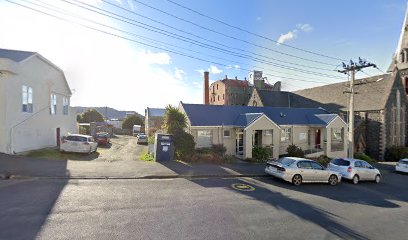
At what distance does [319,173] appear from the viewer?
15.3 metres

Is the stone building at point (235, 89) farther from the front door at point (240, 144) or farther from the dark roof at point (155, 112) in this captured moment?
the front door at point (240, 144)

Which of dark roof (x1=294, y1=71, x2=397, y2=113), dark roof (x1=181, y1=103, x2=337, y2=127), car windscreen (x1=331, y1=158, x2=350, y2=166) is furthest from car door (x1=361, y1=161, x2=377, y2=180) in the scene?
dark roof (x1=294, y1=71, x2=397, y2=113)

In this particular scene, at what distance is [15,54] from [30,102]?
3657 mm

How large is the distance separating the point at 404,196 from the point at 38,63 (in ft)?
84.3

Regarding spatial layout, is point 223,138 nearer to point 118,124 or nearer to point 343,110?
point 343,110

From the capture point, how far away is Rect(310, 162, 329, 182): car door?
1524 cm

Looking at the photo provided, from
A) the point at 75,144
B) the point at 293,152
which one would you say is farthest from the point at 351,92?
the point at 75,144

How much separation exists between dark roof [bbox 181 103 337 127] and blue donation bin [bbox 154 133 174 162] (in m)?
4.09

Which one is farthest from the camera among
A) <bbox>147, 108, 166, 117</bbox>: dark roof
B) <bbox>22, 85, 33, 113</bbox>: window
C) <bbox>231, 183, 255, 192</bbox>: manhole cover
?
<bbox>147, 108, 166, 117</bbox>: dark roof

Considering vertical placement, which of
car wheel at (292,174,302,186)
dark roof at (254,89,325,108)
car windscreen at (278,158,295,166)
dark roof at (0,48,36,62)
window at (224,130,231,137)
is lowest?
car wheel at (292,174,302,186)

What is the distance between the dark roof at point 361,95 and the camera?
34656mm

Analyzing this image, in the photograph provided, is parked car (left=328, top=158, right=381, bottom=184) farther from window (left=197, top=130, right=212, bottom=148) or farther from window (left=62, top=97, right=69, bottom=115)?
window (left=62, top=97, right=69, bottom=115)

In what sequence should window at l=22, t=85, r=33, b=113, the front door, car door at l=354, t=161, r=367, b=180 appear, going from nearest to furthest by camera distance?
car door at l=354, t=161, r=367, b=180
window at l=22, t=85, r=33, b=113
the front door

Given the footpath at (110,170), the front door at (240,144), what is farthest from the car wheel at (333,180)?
the front door at (240,144)
